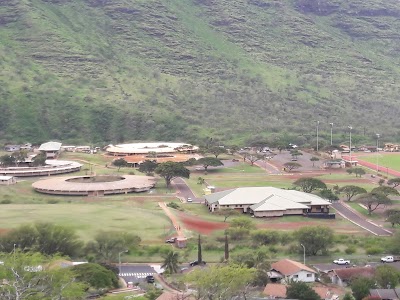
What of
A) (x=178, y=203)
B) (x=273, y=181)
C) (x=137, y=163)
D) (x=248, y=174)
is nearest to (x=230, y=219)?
(x=178, y=203)

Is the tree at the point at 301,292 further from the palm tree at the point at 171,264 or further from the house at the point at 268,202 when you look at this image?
the house at the point at 268,202

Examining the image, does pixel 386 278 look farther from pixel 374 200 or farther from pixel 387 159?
pixel 387 159

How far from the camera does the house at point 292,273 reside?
53.7 metres

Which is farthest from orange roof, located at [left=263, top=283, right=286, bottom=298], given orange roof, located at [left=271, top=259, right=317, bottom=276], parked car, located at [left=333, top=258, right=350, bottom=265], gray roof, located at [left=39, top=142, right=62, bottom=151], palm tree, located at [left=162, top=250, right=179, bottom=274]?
gray roof, located at [left=39, top=142, right=62, bottom=151]

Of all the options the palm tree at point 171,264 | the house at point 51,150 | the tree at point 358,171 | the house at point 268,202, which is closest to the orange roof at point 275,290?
the palm tree at point 171,264

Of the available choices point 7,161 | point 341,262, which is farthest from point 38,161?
point 341,262

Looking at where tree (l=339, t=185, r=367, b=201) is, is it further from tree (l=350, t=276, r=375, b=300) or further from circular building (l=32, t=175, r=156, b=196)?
tree (l=350, t=276, r=375, b=300)

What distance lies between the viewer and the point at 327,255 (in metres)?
63.6

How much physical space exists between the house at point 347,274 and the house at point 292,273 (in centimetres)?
167

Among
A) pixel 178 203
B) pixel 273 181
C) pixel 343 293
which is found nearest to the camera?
pixel 343 293

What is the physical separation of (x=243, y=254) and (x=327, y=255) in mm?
8453

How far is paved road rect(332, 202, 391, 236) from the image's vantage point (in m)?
73.4

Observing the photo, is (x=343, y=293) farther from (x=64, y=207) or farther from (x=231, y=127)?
(x=231, y=127)

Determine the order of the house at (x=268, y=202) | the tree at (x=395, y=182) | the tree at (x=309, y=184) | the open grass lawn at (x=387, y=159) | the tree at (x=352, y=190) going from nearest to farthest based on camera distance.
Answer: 1. the house at (x=268, y=202)
2. the tree at (x=352, y=190)
3. the tree at (x=309, y=184)
4. the tree at (x=395, y=182)
5. the open grass lawn at (x=387, y=159)
